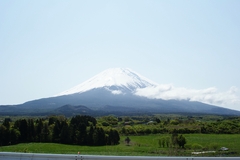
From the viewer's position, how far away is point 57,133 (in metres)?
13.6

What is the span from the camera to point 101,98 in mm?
140625

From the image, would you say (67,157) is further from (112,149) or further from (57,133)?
(57,133)

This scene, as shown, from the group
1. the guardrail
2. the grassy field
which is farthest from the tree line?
the guardrail

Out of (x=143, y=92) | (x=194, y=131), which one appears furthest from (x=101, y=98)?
(x=194, y=131)

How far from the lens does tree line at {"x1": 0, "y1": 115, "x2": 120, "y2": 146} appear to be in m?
13.0

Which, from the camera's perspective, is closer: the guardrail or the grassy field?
the guardrail

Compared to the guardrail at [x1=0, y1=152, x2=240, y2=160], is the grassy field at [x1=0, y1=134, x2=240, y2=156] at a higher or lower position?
lower

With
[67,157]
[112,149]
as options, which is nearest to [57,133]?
[112,149]

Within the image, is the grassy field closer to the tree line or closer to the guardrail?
the tree line

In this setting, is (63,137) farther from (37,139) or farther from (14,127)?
(14,127)

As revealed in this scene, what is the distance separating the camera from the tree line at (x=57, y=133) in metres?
13.0

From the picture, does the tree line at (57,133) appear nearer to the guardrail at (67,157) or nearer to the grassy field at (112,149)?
the grassy field at (112,149)

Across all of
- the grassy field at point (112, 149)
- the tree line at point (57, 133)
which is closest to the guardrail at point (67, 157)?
the grassy field at point (112, 149)

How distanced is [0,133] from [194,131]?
11.8 m
